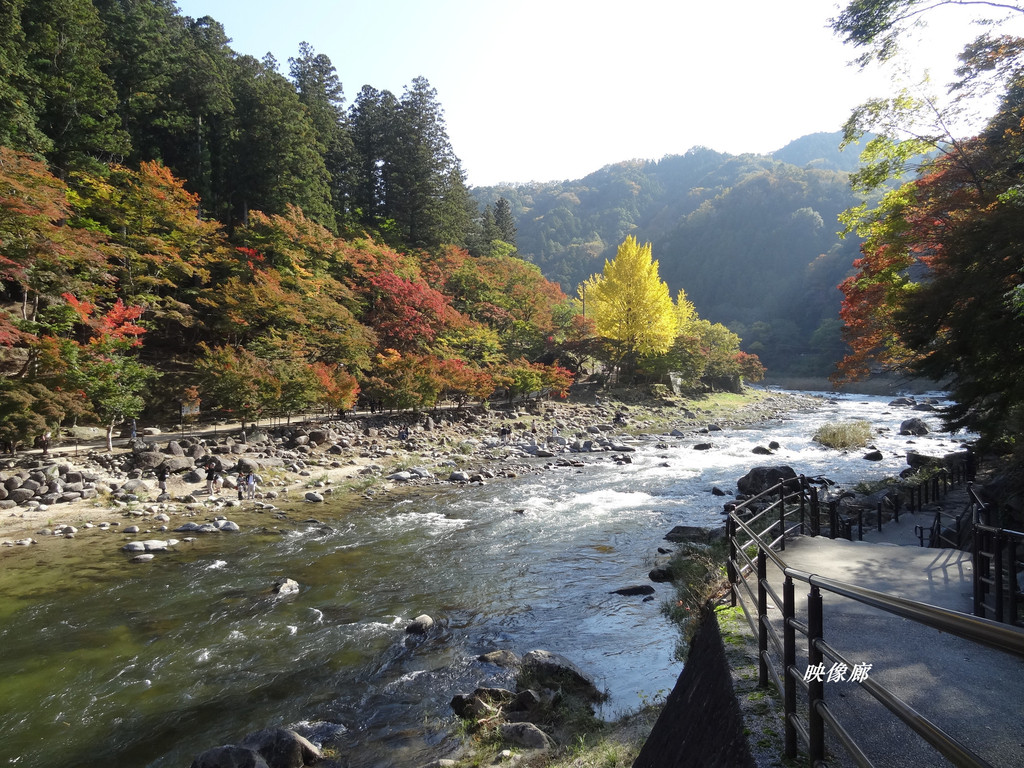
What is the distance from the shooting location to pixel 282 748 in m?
4.68

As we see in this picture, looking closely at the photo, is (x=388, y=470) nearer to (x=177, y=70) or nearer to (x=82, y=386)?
(x=82, y=386)

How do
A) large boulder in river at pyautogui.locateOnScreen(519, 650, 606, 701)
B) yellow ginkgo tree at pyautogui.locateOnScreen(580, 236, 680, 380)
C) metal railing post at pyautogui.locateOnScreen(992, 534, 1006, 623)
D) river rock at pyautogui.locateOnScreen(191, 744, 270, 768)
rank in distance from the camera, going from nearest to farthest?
metal railing post at pyautogui.locateOnScreen(992, 534, 1006, 623), river rock at pyautogui.locateOnScreen(191, 744, 270, 768), large boulder in river at pyautogui.locateOnScreen(519, 650, 606, 701), yellow ginkgo tree at pyautogui.locateOnScreen(580, 236, 680, 380)

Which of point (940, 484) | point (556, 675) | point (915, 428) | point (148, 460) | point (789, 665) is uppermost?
point (789, 665)

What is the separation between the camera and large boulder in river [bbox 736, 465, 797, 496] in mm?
13992

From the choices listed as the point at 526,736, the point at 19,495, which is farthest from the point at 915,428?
the point at 19,495

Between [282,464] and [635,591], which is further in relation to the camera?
[282,464]

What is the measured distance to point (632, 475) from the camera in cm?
1695

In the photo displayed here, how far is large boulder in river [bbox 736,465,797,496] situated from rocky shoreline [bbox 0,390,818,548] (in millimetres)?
5159

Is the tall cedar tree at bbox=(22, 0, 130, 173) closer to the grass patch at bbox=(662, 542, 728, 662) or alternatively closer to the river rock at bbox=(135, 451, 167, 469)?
the river rock at bbox=(135, 451, 167, 469)

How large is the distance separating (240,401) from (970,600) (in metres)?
17.5

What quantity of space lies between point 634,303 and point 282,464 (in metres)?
23.0

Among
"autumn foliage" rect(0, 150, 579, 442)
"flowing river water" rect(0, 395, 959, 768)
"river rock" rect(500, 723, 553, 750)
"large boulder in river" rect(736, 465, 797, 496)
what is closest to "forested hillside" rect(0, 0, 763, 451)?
"autumn foliage" rect(0, 150, 579, 442)

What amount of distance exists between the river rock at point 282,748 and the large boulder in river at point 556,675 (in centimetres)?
220

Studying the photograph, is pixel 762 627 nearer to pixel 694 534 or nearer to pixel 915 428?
pixel 694 534
